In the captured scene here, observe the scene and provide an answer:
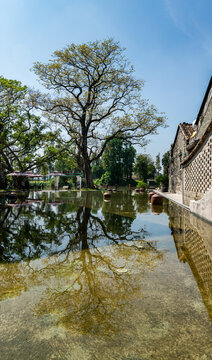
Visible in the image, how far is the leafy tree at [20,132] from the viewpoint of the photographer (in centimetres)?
2744

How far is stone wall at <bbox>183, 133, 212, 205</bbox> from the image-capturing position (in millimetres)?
8120

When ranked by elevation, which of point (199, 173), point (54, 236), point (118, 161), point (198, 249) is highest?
point (118, 161)

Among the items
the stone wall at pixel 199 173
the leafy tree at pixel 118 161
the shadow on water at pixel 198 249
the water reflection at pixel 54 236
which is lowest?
the water reflection at pixel 54 236

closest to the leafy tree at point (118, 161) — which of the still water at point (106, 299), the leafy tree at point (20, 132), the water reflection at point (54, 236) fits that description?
the leafy tree at point (20, 132)

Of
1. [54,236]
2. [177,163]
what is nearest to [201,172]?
[54,236]

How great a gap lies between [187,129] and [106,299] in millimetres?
22115

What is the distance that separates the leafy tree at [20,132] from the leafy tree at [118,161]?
21022 millimetres

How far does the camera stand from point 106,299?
2604 millimetres

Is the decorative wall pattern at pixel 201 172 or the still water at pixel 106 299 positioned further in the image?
the decorative wall pattern at pixel 201 172

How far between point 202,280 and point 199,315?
0.92m

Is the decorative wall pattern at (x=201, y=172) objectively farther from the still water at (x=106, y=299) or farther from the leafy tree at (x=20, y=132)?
the leafy tree at (x=20, y=132)

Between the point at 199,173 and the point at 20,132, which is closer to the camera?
the point at 199,173

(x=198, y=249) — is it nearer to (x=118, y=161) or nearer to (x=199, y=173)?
(x=199, y=173)

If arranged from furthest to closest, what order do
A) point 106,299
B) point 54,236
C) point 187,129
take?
point 187,129, point 54,236, point 106,299
